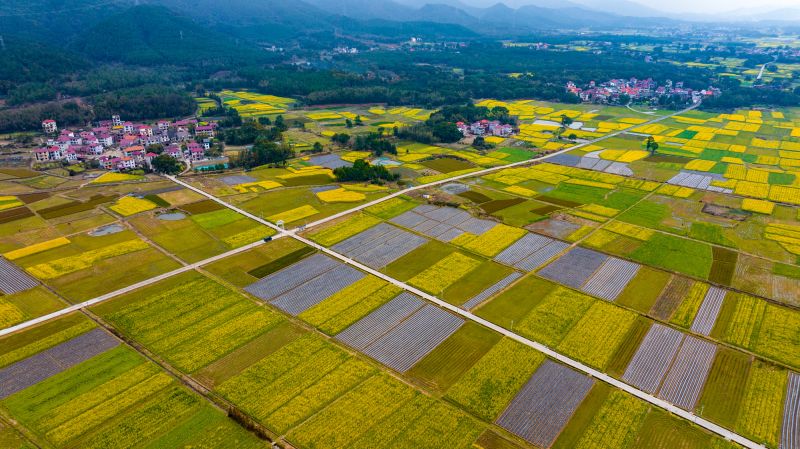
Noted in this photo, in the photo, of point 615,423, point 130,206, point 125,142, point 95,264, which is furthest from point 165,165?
point 615,423

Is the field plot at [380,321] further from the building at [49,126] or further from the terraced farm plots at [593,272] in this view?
the building at [49,126]

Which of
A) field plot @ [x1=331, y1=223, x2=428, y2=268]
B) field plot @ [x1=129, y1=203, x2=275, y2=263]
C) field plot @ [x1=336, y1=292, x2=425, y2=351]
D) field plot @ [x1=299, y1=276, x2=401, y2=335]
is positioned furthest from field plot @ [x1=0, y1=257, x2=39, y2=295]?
field plot @ [x1=336, y1=292, x2=425, y2=351]

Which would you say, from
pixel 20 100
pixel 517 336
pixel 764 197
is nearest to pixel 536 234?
pixel 517 336

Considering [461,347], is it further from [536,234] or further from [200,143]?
[200,143]

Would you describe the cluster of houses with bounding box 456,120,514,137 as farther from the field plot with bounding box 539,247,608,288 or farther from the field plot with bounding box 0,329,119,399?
the field plot with bounding box 0,329,119,399

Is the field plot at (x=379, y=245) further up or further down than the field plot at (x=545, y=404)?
further up

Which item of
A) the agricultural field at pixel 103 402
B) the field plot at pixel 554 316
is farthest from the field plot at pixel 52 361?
the field plot at pixel 554 316

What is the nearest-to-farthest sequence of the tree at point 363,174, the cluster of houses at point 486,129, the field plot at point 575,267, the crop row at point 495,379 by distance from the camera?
the crop row at point 495,379 → the field plot at point 575,267 → the tree at point 363,174 → the cluster of houses at point 486,129

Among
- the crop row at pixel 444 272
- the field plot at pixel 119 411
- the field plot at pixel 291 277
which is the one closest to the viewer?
the field plot at pixel 119 411

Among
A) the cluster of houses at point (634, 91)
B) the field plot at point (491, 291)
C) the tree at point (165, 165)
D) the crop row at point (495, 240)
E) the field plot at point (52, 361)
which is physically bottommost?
the field plot at point (52, 361)
